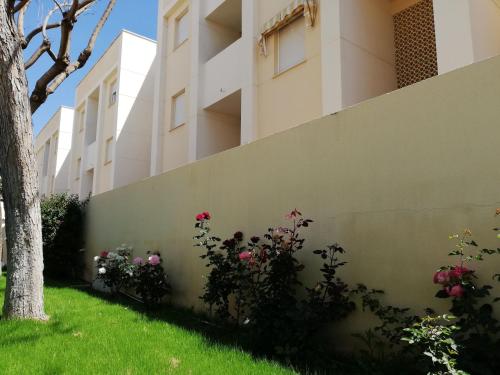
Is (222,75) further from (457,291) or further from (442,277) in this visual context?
(457,291)

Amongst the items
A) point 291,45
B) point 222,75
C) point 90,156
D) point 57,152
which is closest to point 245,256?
point 291,45

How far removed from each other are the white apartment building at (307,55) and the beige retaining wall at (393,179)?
10.5ft

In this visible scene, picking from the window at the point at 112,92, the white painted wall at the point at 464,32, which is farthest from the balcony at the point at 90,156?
the white painted wall at the point at 464,32

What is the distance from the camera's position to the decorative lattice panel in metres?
8.76

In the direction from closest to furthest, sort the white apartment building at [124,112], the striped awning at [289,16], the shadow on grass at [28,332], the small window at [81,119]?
the shadow on grass at [28,332], the striped awning at [289,16], the white apartment building at [124,112], the small window at [81,119]

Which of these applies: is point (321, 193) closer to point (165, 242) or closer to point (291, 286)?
point (291, 286)

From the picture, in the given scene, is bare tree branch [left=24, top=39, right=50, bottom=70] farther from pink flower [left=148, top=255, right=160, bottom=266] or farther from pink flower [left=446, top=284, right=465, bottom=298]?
pink flower [left=446, top=284, right=465, bottom=298]

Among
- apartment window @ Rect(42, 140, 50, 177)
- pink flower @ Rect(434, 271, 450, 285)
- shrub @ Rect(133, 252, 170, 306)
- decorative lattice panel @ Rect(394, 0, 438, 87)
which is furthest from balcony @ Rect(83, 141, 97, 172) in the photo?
pink flower @ Rect(434, 271, 450, 285)

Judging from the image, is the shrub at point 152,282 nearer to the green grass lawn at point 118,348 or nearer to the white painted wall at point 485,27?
the green grass lawn at point 118,348

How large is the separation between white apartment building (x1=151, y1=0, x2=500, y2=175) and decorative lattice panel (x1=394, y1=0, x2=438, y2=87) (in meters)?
0.02

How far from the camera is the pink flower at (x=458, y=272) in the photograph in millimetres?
3135

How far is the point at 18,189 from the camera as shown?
587 centimetres

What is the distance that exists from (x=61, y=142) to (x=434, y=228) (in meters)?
30.8

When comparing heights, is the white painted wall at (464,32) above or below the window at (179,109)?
below
